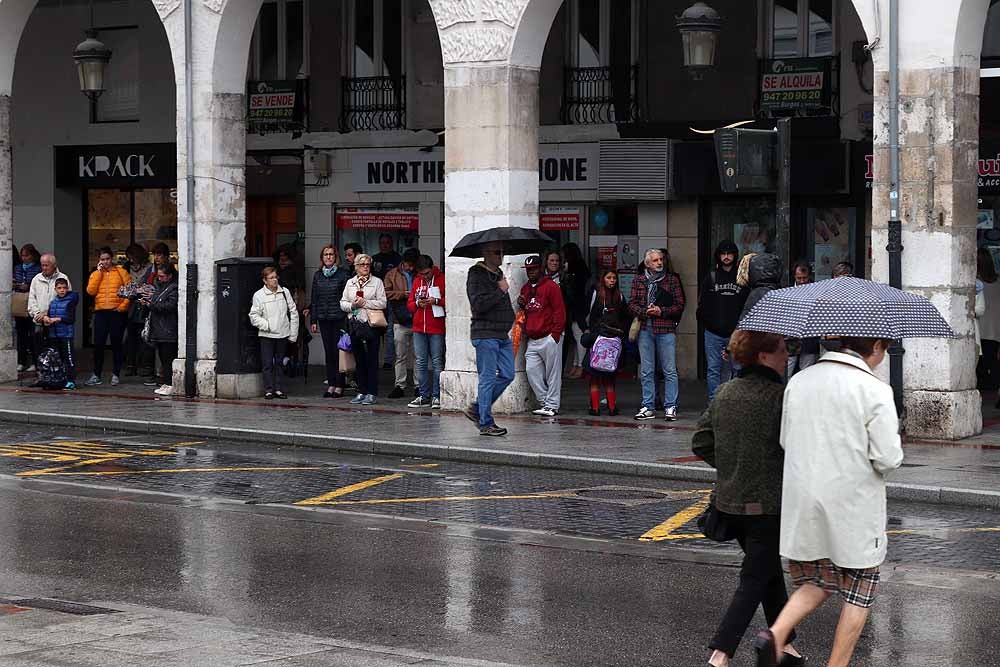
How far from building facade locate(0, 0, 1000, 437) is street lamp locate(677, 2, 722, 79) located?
1.46m

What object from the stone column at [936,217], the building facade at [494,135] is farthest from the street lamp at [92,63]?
the stone column at [936,217]

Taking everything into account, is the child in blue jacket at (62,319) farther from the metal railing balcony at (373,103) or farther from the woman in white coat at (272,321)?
the metal railing balcony at (373,103)

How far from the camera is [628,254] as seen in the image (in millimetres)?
21938

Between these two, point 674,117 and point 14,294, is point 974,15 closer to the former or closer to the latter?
point 674,117

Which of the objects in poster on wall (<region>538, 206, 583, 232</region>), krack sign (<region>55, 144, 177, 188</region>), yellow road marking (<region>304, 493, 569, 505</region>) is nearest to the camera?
yellow road marking (<region>304, 493, 569, 505</region>)

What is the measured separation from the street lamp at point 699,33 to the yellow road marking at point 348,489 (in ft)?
20.0

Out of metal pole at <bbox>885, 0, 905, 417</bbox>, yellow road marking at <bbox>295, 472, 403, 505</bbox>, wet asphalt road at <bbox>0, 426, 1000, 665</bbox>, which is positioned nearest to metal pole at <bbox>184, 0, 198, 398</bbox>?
wet asphalt road at <bbox>0, 426, 1000, 665</bbox>

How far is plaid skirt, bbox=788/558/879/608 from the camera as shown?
6312mm

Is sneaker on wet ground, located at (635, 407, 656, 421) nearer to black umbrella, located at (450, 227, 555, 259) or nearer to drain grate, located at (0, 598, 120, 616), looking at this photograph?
black umbrella, located at (450, 227, 555, 259)

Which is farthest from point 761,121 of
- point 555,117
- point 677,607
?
point 677,607

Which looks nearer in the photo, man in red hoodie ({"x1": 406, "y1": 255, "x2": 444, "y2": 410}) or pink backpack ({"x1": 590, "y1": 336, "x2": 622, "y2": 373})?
pink backpack ({"x1": 590, "y1": 336, "x2": 622, "y2": 373})


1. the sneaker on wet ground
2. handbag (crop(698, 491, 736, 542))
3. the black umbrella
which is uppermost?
the black umbrella

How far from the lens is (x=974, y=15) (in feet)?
50.2

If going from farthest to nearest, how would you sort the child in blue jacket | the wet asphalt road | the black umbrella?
the child in blue jacket
the black umbrella
the wet asphalt road
